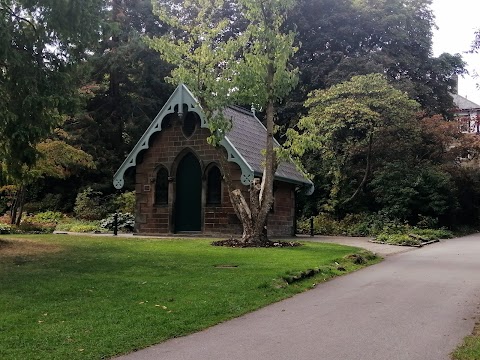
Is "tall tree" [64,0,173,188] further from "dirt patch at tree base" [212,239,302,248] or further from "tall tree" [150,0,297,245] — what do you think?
"dirt patch at tree base" [212,239,302,248]

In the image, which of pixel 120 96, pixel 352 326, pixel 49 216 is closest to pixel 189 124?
pixel 49 216

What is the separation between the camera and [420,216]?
92.0 ft

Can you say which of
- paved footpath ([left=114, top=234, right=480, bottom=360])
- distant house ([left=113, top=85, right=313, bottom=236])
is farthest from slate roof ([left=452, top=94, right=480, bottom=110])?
paved footpath ([left=114, top=234, right=480, bottom=360])

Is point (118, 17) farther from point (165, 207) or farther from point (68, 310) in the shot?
point (68, 310)

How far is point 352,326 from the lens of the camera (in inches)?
273

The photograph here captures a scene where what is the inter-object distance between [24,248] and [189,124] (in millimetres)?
10526

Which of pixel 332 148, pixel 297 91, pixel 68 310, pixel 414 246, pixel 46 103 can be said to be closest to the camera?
A: pixel 68 310

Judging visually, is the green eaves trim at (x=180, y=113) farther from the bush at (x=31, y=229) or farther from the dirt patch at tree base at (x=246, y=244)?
the bush at (x=31, y=229)

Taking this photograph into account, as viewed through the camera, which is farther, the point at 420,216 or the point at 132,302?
the point at 420,216

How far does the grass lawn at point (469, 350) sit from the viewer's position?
5.48 meters

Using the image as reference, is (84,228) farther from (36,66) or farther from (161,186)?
(36,66)

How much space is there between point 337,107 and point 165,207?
1094 centimetres

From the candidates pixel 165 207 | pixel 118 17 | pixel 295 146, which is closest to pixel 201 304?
pixel 295 146

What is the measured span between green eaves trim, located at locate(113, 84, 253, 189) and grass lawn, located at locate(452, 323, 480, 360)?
47.1 ft
